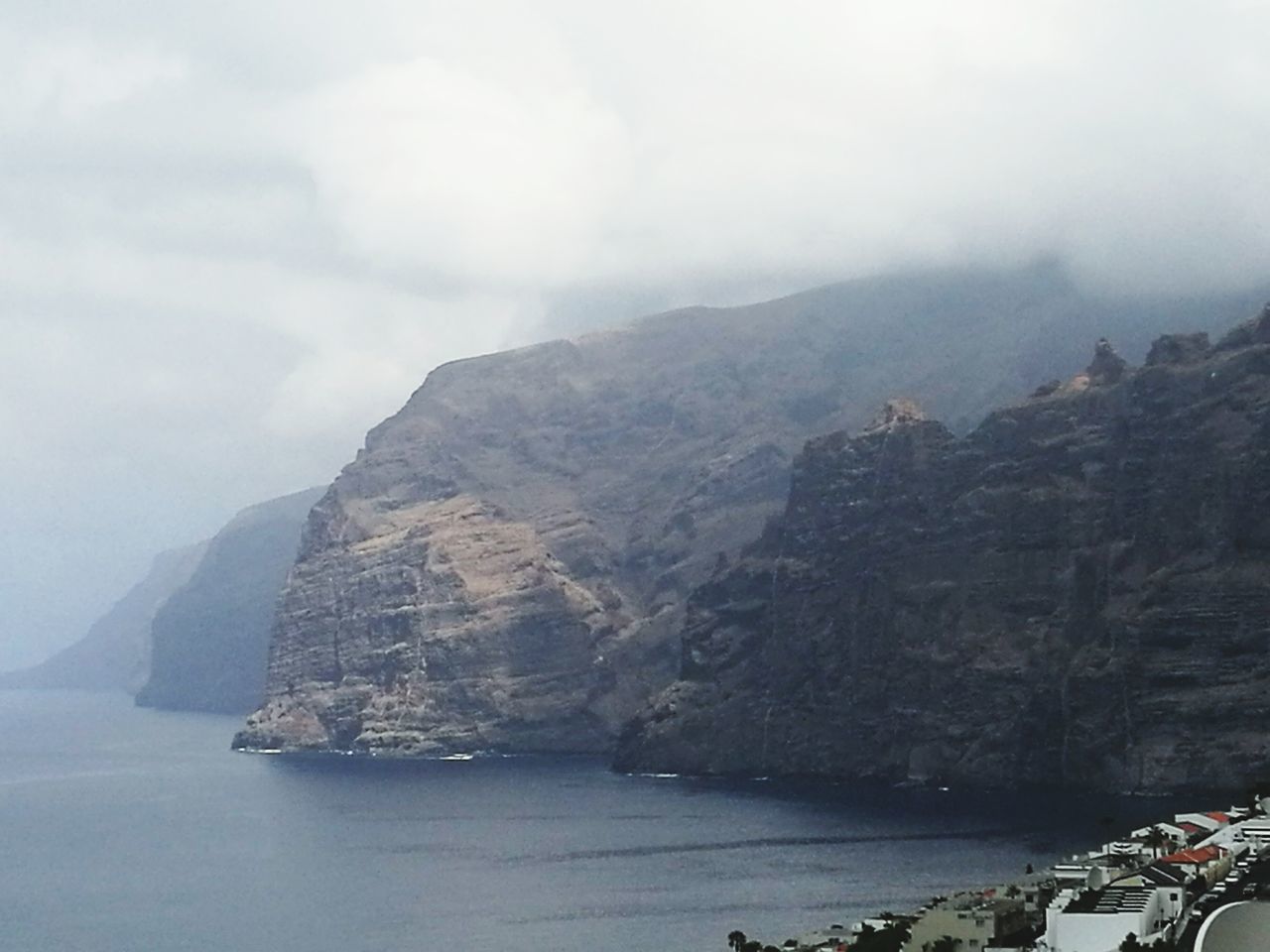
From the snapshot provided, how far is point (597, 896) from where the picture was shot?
183750 millimetres

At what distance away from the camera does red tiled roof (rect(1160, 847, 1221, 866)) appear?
12512 centimetres

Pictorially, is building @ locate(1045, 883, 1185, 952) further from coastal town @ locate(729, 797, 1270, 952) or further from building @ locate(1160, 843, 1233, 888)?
building @ locate(1160, 843, 1233, 888)

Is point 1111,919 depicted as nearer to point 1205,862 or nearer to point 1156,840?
A: point 1205,862

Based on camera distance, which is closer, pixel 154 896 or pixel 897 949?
pixel 897 949

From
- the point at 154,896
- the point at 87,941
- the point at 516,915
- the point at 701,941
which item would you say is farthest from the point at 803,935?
the point at 154,896

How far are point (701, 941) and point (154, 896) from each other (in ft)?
191

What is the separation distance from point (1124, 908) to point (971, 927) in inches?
426

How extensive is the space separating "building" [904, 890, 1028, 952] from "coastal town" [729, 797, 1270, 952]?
48 millimetres

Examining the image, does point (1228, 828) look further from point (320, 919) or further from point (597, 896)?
point (320, 919)

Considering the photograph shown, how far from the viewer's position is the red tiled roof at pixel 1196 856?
125 m

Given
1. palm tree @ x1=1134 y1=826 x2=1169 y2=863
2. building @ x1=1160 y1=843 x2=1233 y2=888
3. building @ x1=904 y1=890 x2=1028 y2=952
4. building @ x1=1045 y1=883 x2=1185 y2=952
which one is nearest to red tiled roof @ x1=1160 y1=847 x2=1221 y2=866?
building @ x1=1160 y1=843 x2=1233 y2=888

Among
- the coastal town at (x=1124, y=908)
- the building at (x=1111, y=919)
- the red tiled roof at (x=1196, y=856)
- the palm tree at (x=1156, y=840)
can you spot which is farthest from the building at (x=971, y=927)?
the palm tree at (x=1156, y=840)

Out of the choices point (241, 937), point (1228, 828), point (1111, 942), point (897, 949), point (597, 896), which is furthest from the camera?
point (597, 896)

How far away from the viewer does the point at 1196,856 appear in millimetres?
126750
